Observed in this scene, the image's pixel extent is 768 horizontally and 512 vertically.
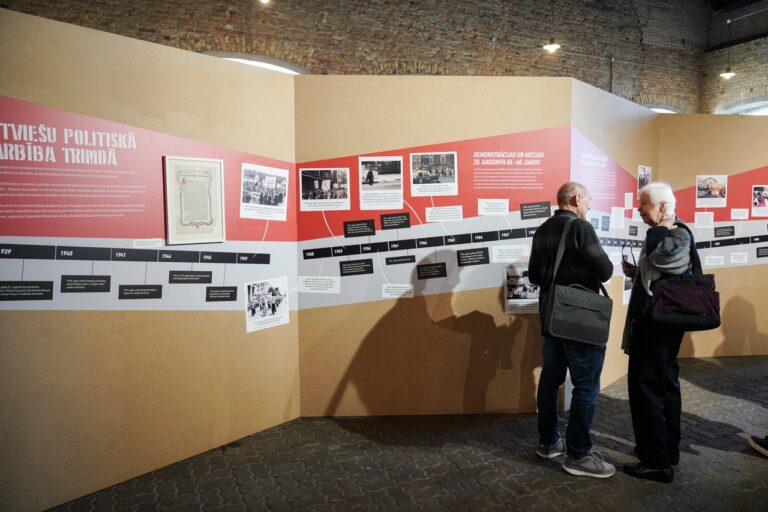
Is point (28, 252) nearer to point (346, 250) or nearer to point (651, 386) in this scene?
point (346, 250)

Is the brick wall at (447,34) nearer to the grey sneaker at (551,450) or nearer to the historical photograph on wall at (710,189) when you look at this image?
the historical photograph on wall at (710,189)

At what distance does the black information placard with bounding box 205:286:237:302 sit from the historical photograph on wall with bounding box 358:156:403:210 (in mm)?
1169

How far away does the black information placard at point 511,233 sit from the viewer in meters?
4.09

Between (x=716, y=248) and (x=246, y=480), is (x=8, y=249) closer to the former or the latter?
(x=246, y=480)

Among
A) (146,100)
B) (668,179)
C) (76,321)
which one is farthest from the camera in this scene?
(668,179)

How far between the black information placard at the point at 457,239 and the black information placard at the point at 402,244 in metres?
0.26

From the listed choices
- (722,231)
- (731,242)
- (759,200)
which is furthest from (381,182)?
(759,200)

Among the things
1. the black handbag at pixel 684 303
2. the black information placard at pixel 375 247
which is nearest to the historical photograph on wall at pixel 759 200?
the black handbag at pixel 684 303

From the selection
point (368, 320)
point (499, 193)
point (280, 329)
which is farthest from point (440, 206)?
point (280, 329)

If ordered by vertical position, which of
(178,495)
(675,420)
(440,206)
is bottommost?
(178,495)

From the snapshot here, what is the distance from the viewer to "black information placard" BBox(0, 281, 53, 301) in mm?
2682

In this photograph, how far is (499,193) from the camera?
13.3ft

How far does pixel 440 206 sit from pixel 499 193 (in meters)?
0.49

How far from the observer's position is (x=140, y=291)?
A: 3.14 meters
